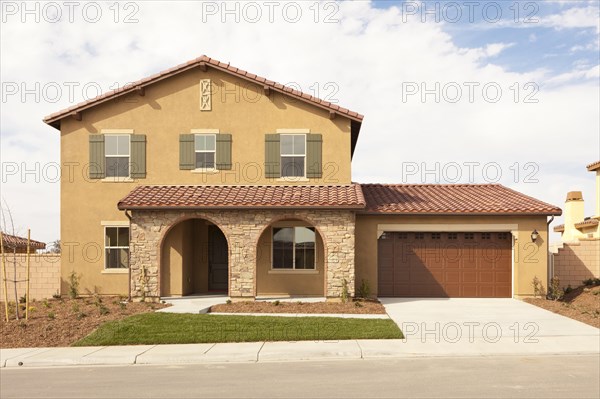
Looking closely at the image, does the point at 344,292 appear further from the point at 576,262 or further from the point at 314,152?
the point at 576,262

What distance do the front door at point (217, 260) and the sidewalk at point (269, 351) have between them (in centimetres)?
932

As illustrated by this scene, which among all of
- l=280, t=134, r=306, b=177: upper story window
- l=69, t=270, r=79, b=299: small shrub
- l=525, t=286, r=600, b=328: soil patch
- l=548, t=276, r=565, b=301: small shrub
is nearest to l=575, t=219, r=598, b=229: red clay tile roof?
l=525, t=286, r=600, b=328: soil patch

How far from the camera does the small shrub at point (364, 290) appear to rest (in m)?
20.1

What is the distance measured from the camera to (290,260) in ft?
69.6

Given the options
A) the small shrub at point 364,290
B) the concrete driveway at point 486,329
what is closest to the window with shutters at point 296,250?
the small shrub at point 364,290

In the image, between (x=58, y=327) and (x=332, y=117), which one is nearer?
(x=58, y=327)

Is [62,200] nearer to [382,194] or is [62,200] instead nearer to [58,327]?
[58,327]

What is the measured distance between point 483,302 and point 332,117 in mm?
8464

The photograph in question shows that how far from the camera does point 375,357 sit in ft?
38.9

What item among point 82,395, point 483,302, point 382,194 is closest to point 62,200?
point 382,194

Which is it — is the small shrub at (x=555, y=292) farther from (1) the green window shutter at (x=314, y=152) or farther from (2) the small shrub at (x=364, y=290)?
(1) the green window shutter at (x=314, y=152)

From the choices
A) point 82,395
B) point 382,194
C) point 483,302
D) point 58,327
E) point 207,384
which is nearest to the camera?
point 82,395

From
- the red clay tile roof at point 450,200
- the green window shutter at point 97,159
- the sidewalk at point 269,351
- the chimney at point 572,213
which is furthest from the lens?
the chimney at point 572,213

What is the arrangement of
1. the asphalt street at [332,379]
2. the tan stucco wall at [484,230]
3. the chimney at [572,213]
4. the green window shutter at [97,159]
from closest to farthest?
the asphalt street at [332,379], the tan stucco wall at [484,230], the green window shutter at [97,159], the chimney at [572,213]
